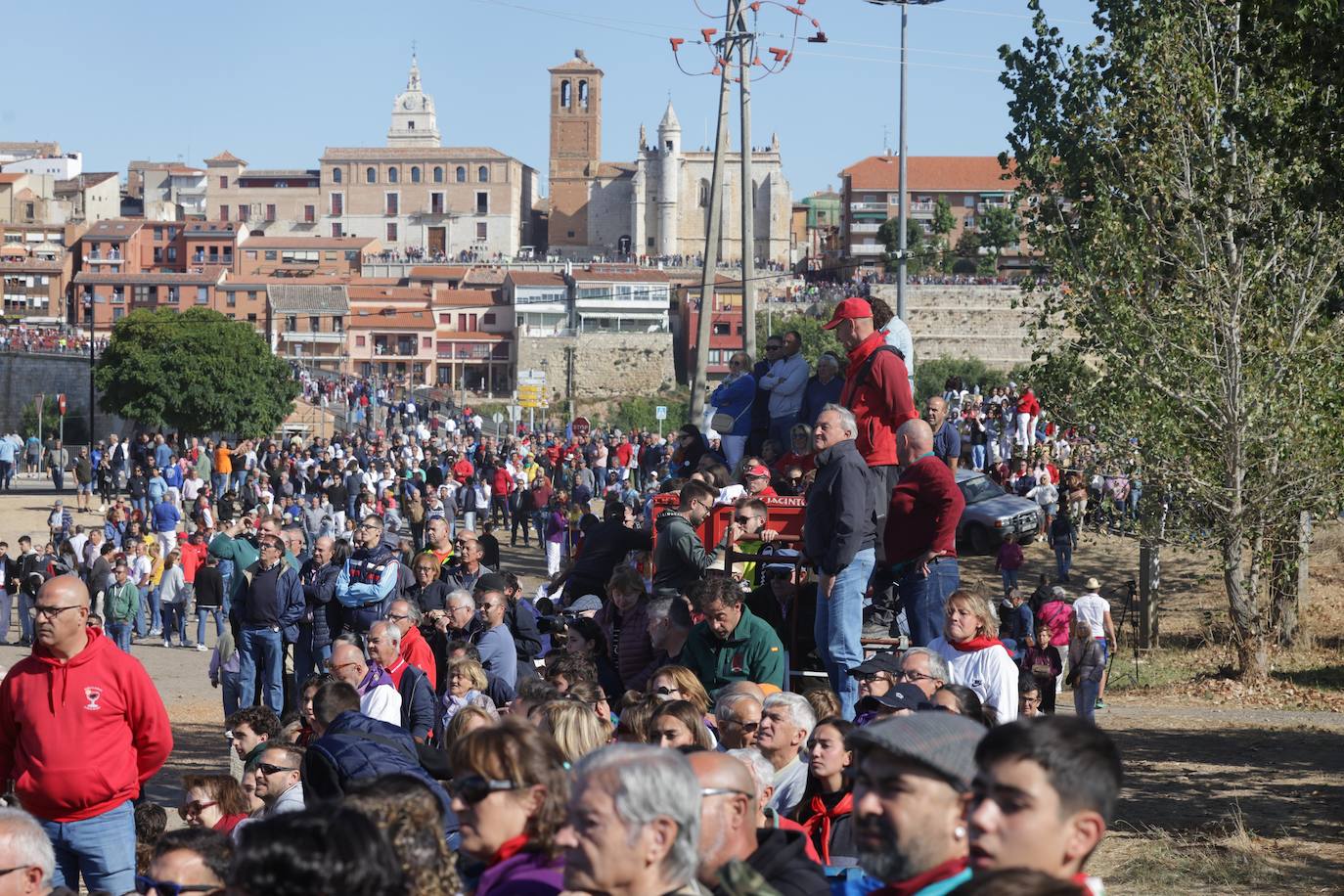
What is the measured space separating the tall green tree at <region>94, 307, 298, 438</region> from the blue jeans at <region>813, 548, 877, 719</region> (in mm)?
54760

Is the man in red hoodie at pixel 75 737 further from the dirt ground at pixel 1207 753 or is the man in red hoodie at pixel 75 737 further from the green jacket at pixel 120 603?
the green jacket at pixel 120 603

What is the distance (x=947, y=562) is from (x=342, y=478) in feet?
79.7

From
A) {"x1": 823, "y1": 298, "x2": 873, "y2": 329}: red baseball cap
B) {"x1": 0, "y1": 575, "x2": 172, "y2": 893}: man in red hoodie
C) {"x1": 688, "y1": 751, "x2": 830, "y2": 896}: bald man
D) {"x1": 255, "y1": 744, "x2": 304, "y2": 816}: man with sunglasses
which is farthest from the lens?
{"x1": 823, "y1": 298, "x2": 873, "y2": 329}: red baseball cap

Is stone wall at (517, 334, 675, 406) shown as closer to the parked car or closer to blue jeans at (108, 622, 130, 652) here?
the parked car

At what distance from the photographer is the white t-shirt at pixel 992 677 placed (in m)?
6.86

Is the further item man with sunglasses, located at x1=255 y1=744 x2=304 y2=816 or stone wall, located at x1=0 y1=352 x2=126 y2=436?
stone wall, located at x1=0 y1=352 x2=126 y2=436

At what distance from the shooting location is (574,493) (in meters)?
29.2

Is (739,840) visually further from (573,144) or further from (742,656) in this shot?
(573,144)

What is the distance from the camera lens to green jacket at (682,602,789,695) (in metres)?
7.43

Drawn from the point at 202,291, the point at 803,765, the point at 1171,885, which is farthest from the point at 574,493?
the point at 202,291

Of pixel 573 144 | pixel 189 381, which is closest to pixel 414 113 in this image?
pixel 573 144

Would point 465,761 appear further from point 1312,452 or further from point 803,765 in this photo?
point 1312,452

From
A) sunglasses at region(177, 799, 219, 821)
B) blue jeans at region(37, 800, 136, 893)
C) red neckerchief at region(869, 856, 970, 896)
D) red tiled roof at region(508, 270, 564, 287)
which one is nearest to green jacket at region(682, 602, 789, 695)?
sunglasses at region(177, 799, 219, 821)

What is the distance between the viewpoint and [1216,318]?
666 inches
